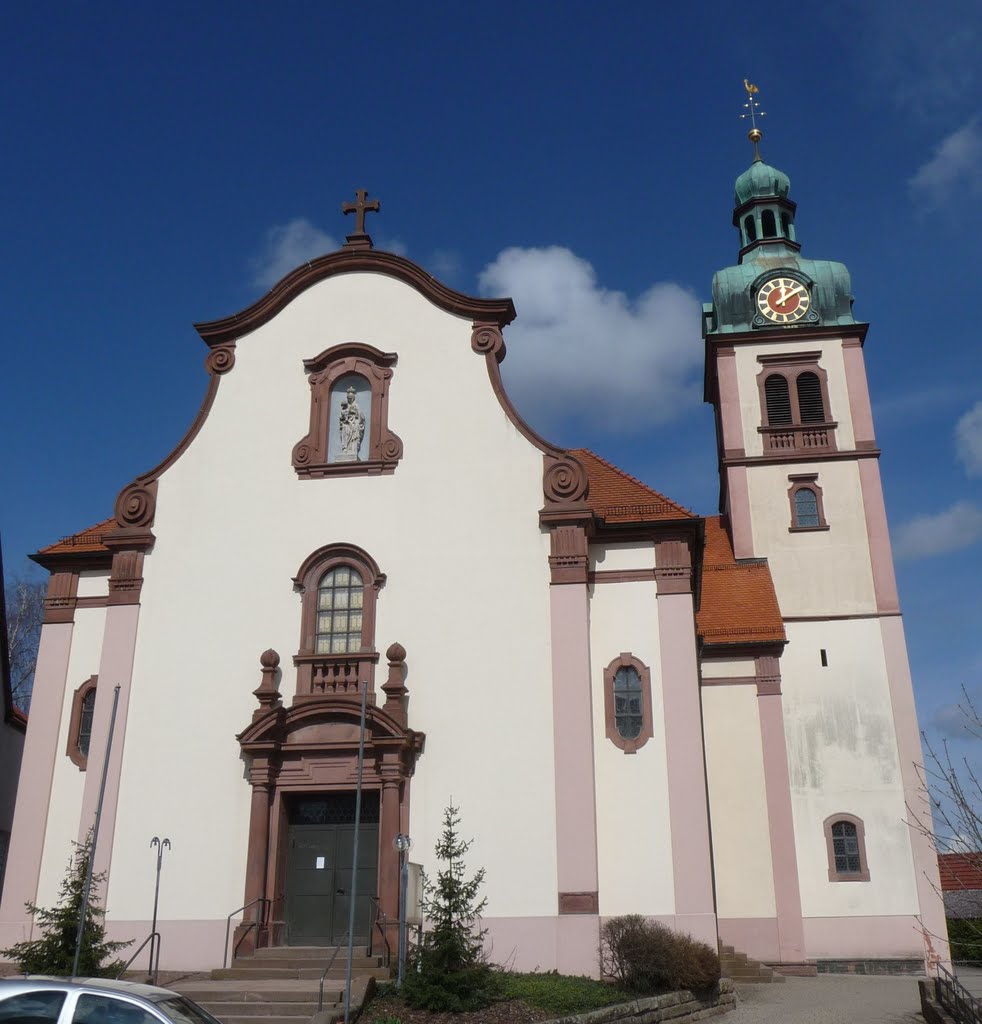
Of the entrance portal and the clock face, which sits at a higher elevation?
the clock face

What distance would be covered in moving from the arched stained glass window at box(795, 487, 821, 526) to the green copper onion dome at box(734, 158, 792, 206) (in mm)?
13222

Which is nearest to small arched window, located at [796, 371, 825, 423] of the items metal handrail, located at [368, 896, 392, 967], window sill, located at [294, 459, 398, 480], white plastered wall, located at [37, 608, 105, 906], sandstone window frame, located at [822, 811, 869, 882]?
sandstone window frame, located at [822, 811, 869, 882]

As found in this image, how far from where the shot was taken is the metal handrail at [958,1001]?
11811 mm

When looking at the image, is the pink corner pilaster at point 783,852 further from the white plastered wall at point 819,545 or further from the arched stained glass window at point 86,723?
the arched stained glass window at point 86,723

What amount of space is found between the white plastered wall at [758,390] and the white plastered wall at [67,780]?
19487 millimetres

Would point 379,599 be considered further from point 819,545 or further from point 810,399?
point 810,399

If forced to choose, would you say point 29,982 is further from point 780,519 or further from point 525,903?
point 780,519

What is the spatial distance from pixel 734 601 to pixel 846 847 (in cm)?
640

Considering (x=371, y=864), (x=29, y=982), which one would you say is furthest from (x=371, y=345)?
(x=29, y=982)

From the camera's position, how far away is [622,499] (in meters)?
19.8

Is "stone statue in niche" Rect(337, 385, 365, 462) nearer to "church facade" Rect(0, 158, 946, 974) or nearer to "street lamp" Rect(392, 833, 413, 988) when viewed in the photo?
"church facade" Rect(0, 158, 946, 974)

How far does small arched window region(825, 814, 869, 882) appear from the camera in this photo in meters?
25.0

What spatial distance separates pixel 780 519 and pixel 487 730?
15424 millimetres

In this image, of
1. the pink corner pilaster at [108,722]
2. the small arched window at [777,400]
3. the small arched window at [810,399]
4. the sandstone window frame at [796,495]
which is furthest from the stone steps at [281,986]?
the small arched window at [810,399]
